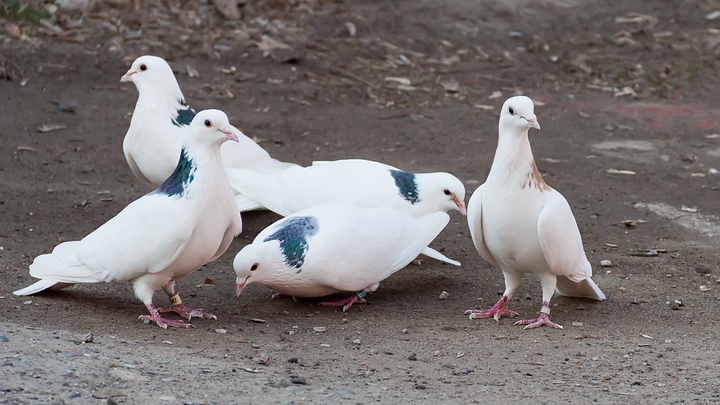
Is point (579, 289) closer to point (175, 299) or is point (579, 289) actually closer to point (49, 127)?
point (175, 299)

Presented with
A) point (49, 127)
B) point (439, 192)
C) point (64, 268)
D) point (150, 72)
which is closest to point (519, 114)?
point (439, 192)

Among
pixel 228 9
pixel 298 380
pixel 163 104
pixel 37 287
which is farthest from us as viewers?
pixel 228 9

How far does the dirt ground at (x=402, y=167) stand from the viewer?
3.40 m

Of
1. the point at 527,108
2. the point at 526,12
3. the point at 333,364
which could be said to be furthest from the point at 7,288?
the point at 526,12

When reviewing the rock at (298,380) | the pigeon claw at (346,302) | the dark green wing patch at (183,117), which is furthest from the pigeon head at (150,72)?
the rock at (298,380)

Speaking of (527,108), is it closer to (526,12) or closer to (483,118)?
(483,118)

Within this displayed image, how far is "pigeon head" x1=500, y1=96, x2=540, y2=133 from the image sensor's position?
385 cm

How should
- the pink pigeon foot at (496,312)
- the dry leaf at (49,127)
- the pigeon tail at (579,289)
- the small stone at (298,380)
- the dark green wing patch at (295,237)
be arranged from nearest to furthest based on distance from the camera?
the small stone at (298,380)
the dark green wing patch at (295,237)
the pink pigeon foot at (496,312)
the pigeon tail at (579,289)
the dry leaf at (49,127)

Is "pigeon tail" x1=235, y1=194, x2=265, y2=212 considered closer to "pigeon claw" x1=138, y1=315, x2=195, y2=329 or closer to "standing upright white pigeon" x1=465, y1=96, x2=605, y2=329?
"pigeon claw" x1=138, y1=315, x2=195, y2=329

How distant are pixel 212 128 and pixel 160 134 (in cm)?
151

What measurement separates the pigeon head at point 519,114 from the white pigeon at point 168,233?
143 centimetres

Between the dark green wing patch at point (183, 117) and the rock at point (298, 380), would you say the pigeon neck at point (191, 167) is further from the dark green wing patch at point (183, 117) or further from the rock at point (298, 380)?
the dark green wing patch at point (183, 117)

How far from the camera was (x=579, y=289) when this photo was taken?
180 inches

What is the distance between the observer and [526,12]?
1159 centimetres
